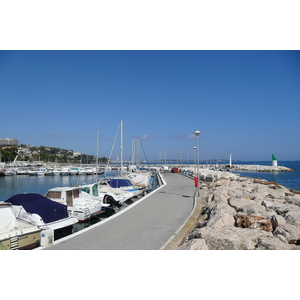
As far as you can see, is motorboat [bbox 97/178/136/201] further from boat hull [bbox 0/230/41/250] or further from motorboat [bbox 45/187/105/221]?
boat hull [bbox 0/230/41/250]

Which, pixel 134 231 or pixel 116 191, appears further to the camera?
pixel 116 191

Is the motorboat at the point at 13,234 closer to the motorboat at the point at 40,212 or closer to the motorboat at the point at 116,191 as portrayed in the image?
the motorboat at the point at 40,212

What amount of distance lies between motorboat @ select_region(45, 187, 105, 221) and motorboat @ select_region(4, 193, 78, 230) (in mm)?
2194

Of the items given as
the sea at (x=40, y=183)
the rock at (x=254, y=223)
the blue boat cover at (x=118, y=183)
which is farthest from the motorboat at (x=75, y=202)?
the rock at (x=254, y=223)

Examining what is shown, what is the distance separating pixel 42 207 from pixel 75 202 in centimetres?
412

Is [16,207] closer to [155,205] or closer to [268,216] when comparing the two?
[155,205]

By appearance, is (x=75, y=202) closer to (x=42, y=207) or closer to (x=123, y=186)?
(x=42, y=207)

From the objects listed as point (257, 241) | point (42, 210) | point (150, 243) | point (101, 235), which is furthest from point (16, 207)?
point (257, 241)

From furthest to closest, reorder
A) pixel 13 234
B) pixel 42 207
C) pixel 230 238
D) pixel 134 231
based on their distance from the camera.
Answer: pixel 42 207 < pixel 13 234 < pixel 134 231 < pixel 230 238

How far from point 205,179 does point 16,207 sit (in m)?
22.7

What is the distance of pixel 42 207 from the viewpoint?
13.0m

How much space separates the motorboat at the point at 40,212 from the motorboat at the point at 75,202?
219cm

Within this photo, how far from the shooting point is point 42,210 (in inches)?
504

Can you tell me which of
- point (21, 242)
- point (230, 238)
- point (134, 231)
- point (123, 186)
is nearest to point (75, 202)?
point (21, 242)
